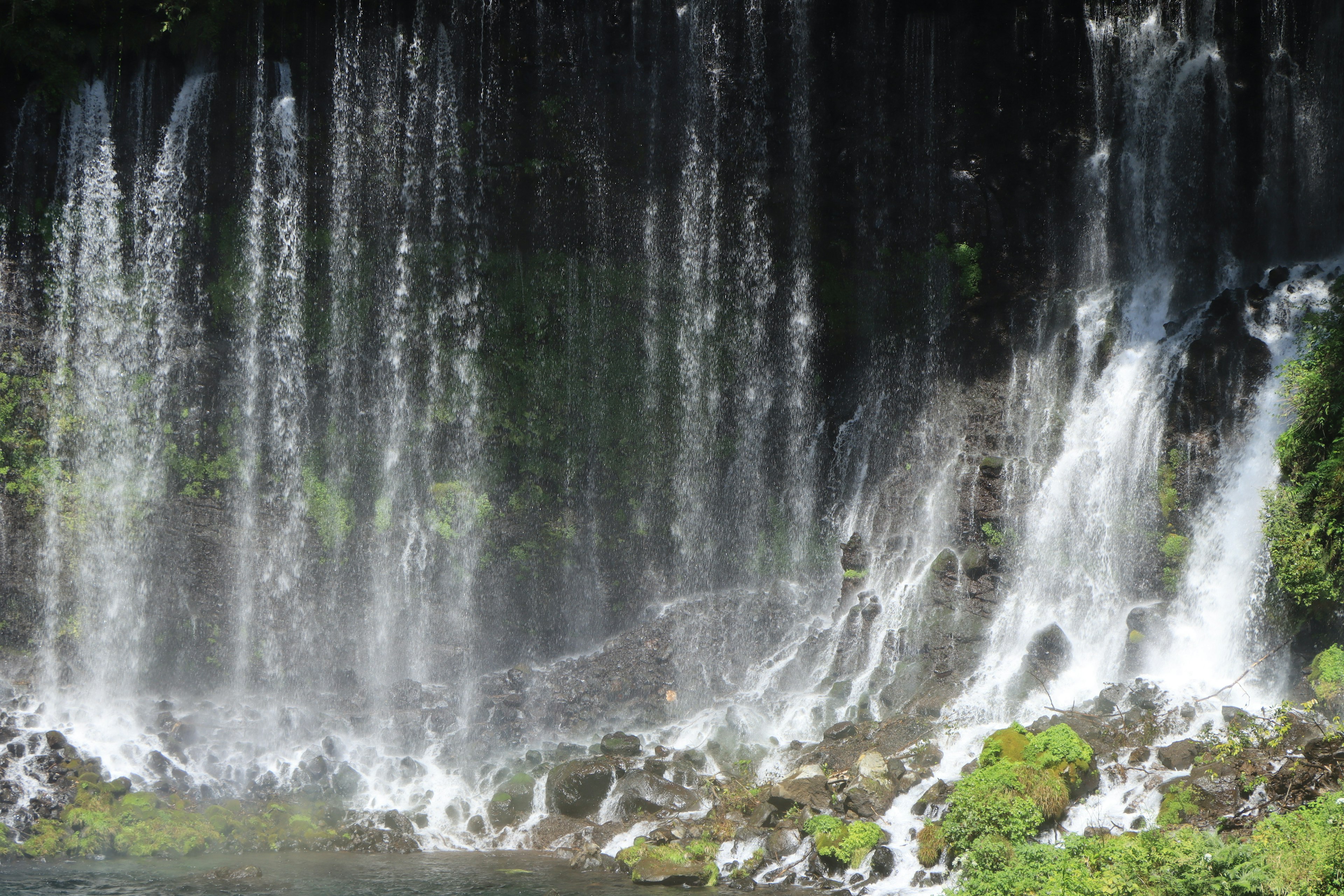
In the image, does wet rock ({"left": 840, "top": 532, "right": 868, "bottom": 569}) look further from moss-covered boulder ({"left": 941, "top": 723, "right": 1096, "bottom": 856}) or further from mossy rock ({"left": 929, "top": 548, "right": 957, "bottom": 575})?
moss-covered boulder ({"left": 941, "top": 723, "right": 1096, "bottom": 856})

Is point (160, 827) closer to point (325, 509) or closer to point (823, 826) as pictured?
point (325, 509)

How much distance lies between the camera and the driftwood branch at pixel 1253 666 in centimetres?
1573

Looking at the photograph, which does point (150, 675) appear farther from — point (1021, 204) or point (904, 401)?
point (1021, 204)

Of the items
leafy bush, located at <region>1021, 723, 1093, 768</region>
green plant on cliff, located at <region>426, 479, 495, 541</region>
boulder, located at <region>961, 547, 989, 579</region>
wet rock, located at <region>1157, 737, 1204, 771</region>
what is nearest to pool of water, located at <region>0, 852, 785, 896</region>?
leafy bush, located at <region>1021, 723, 1093, 768</region>

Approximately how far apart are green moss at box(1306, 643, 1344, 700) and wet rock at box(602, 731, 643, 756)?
10.1 metres

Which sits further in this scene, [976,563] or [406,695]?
[406,695]

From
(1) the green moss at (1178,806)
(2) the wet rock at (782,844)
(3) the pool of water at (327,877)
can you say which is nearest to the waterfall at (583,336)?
(3) the pool of water at (327,877)

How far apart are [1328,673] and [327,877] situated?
13.6 meters

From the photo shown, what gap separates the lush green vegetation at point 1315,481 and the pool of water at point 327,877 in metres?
8.34

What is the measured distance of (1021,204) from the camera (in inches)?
883

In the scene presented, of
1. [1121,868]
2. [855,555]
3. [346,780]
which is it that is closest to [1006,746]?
[1121,868]

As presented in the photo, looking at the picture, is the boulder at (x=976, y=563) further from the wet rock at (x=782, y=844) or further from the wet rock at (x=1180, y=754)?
the wet rock at (x=782, y=844)

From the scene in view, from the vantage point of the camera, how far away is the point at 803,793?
50.9ft

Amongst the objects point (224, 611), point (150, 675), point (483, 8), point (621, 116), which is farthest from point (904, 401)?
point (150, 675)
